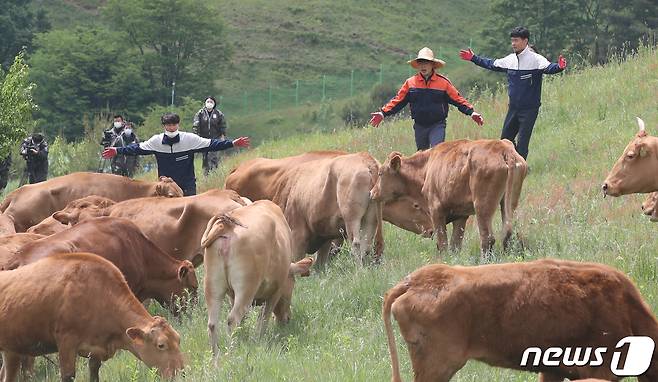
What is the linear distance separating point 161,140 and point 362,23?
62890mm

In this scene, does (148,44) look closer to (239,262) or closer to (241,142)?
(241,142)

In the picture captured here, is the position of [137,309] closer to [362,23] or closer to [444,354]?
[444,354]

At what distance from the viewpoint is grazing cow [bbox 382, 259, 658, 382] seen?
727cm

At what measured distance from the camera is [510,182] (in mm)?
12383

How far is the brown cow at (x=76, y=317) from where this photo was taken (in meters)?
10.1

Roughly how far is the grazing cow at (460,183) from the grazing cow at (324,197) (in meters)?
0.23

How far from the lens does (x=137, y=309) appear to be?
10148 mm

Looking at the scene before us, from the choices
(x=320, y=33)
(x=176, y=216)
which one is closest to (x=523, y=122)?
(x=176, y=216)

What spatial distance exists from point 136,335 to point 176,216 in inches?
152

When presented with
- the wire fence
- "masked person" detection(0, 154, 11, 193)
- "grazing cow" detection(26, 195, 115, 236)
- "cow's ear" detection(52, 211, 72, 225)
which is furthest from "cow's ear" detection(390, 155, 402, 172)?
the wire fence

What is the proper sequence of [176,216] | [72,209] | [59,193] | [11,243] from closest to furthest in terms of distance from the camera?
[11,243] → [176,216] → [72,209] → [59,193]

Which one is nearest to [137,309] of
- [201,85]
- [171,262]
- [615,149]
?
[171,262]

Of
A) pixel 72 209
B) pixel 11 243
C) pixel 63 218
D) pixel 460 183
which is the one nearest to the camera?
pixel 11 243

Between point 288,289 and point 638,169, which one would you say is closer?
point 288,289
